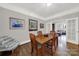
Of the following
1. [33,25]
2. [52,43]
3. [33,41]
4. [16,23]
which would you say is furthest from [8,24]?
[52,43]

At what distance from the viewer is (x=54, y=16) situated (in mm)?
3545

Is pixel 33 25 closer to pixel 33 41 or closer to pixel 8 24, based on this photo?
pixel 33 41

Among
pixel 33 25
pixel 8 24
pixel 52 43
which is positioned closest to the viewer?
pixel 8 24

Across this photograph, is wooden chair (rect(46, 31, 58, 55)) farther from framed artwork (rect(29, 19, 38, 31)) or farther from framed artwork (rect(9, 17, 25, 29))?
framed artwork (rect(9, 17, 25, 29))

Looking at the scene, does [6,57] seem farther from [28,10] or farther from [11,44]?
[28,10]

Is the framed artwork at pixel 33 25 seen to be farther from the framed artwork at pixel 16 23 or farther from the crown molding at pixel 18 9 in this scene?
the framed artwork at pixel 16 23

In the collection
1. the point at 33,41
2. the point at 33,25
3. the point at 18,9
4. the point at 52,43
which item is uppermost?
the point at 18,9

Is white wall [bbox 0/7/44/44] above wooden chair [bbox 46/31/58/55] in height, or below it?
above

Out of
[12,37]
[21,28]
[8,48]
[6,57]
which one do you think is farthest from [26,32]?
[6,57]

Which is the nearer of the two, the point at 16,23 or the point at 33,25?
the point at 16,23

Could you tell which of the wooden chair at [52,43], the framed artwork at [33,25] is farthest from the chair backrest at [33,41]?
the wooden chair at [52,43]

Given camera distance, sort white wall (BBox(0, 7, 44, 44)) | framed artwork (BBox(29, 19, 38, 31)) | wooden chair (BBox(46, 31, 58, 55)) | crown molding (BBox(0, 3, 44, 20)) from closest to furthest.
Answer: crown molding (BBox(0, 3, 44, 20)) → white wall (BBox(0, 7, 44, 44)) → framed artwork (BBox(29, 19, 38, 31)) → wooden chair (BBox(46, 31, 58, 55))

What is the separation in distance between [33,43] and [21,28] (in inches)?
26.3

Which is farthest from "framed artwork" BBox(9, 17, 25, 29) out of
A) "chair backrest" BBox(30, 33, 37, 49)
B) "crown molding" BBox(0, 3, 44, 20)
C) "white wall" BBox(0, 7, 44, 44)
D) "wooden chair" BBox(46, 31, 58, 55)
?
"wooden chair" BBox(46, 31, 58, 55)
